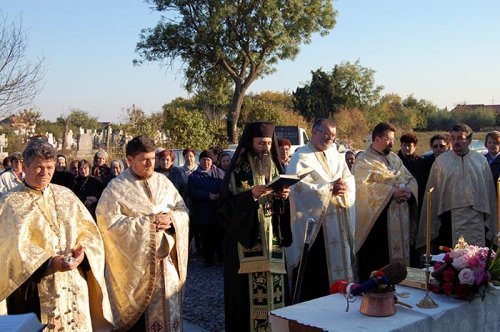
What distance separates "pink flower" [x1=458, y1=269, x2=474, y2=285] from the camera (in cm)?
319

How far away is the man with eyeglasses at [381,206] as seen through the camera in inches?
244

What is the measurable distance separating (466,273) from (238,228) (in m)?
2.01

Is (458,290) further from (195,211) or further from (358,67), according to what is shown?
(358,67)

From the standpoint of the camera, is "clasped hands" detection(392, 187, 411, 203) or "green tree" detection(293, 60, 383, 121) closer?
"clasped hands" detection(392, 187, 411, 203)

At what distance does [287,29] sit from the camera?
88.9ft

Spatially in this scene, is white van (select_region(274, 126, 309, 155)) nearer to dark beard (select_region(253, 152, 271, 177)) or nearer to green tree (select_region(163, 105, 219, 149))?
green tree (select_region(163, 105, 219, 149))

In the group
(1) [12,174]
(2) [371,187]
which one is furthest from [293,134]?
(2) [371,187]

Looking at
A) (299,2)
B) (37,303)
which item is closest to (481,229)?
(37,303)

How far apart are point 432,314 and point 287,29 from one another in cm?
2534

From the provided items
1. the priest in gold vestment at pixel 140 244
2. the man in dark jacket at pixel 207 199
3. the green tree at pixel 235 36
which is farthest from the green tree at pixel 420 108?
the priest in gold vestment at pixel 140 244

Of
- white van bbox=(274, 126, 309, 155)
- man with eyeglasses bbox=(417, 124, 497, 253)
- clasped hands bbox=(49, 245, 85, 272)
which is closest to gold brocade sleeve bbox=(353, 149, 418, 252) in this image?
man with eyeglasses bbox=(417, 124, 497, 253)

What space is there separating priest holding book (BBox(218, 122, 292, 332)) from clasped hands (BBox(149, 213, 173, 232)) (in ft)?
1.67

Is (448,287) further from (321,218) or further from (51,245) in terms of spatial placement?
(51,245)

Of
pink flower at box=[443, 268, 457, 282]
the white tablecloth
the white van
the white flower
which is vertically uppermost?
the white van
